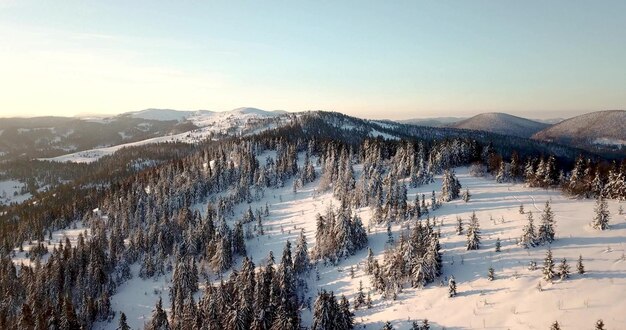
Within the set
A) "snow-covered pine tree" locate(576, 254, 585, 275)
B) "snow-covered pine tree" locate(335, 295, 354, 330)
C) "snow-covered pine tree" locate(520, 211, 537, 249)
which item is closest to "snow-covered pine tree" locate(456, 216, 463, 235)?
"snow-covered pine tree" locate(520, 211, 537, 249)

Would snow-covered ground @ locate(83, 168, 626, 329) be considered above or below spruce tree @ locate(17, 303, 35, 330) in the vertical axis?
above

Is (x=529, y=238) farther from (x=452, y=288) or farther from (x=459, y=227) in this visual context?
(x=452, y=288)

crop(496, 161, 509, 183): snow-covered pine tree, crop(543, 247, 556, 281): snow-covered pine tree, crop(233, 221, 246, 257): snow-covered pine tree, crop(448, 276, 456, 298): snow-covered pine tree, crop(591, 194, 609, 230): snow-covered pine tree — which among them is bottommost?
crop(233, 221, 246, 257): snow-covered pine tree

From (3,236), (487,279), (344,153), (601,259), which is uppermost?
(344,153)

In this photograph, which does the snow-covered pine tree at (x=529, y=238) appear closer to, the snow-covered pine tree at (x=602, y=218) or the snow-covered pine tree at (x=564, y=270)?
the snow-covered pine tree at (x=564, y=270)

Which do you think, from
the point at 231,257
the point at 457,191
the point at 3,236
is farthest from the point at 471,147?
the point at 3,236

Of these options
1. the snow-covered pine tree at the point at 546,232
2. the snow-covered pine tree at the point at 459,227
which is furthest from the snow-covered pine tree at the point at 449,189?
the snow-covered pine tree at the point at 546,232

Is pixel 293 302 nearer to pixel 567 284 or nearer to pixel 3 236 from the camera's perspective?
pixel 567 284

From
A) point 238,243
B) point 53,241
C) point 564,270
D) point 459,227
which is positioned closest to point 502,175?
point 459,227

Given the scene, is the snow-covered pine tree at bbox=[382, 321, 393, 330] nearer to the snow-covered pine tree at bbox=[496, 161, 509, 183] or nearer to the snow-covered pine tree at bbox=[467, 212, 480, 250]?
the snow-covered pine tree at bbox=[467, 212, 480, 250]
